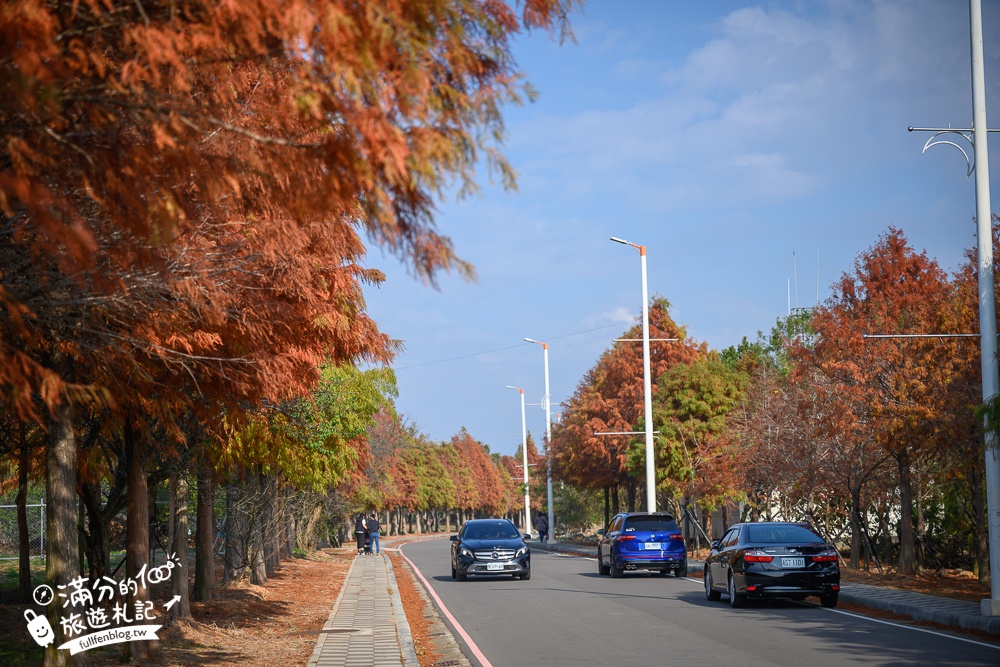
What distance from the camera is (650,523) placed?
28.9m

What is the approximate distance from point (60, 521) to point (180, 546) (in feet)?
21.2

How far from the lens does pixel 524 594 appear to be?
2411cm

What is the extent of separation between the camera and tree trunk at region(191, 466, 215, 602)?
61.3 feet

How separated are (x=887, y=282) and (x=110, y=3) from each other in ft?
81.0

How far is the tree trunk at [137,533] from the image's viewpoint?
42.7ft

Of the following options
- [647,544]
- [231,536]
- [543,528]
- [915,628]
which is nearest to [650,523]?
[647,544]

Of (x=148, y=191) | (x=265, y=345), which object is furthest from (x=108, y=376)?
(x=148, y=191)

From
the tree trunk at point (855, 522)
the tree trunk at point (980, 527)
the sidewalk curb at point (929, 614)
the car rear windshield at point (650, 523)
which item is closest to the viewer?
the sidewalk curb at point (929, 614)

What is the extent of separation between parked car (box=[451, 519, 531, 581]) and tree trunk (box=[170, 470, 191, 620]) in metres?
13.3

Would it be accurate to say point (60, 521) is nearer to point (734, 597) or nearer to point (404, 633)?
point (404, 633)

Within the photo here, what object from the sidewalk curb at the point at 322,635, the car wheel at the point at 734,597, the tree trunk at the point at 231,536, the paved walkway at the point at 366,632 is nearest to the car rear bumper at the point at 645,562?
the paved walkway at the point at 366,632

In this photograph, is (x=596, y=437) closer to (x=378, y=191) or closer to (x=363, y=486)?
(x=363, y=486)

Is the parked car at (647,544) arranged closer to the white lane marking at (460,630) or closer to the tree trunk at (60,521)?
the white lane marking at (460,630)

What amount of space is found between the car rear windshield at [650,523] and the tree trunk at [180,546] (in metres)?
14.8
